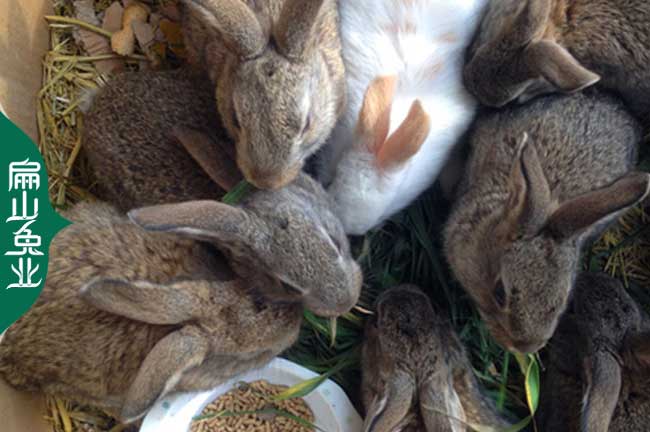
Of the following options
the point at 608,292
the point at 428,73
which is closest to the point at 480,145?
the point at 428,73

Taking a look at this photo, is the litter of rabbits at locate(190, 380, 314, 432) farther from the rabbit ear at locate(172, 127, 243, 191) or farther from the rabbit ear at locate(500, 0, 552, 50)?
the rabbit ear at locate(500, 0, 552, 50)

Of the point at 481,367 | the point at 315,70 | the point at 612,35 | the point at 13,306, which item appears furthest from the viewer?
the point at 481,367

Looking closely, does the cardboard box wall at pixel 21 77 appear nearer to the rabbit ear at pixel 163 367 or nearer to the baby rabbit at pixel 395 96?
the rabbit ear at pixel 163 367

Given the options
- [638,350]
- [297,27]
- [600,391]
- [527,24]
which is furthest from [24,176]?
[638,350]

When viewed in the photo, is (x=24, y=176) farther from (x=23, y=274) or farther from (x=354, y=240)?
(x=354, y=240)

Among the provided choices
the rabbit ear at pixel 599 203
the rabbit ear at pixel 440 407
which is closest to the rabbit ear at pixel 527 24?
the rabbit ear at pixel 599 203

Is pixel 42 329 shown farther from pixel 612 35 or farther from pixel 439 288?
pixel 612 35

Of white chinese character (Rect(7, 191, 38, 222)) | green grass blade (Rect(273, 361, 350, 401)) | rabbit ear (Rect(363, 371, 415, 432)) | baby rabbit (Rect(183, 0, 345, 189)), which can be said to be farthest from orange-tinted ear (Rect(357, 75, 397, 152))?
white chinese character (Rect(7, 191, 38, 222))
